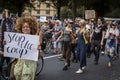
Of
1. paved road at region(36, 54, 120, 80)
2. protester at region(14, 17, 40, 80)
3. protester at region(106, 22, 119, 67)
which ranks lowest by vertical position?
paved road at region(36, 54, 120, 80)

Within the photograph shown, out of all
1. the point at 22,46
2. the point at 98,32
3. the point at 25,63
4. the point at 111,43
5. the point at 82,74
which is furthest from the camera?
the point at 98,32

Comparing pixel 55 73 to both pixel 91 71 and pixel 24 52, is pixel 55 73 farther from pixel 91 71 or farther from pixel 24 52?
pixel 24 52

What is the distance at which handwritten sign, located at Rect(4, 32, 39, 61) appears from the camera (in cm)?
699

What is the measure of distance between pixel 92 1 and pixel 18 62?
5063 centimetres

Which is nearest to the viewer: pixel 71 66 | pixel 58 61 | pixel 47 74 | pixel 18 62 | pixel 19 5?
pixel 18 62

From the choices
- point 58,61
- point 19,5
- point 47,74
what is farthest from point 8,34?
point 19,5

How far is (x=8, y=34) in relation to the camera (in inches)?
287

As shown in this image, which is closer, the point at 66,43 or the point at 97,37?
the point at 66,43

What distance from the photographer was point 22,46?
23.4 feet

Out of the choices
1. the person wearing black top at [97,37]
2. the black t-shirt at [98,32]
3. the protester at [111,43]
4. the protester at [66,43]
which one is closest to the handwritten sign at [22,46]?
the protester at [66,43]

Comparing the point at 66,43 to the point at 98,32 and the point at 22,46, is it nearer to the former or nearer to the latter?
the point at 98,32

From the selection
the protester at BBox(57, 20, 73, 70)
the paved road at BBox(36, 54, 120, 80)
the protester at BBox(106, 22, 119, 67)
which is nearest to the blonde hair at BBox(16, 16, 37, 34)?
the paved road at BBox(36, 54, 120, 80)

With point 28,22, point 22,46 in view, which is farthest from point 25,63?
point 28,22

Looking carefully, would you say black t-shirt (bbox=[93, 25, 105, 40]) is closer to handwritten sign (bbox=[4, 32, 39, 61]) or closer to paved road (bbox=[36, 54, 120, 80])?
paved road (bbox=[36, 54, 120, 80])
